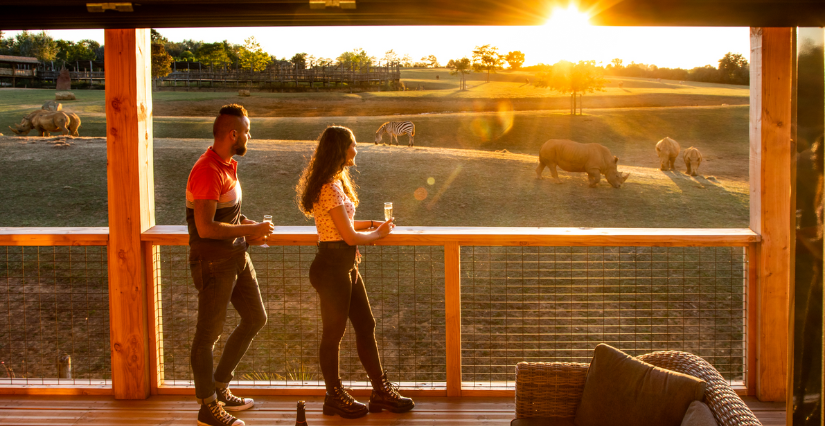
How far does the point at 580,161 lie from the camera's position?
53.6 ft

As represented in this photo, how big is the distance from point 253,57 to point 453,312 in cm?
3894

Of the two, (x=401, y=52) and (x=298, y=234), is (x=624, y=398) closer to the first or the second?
(x=298, y=234)

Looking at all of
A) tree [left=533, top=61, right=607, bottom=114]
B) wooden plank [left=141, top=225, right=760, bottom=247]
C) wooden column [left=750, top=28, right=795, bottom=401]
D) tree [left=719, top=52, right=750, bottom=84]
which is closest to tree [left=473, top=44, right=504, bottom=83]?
tree [left=533, top=61, right=607, bottom=114]

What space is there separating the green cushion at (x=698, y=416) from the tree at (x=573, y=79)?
3191cm

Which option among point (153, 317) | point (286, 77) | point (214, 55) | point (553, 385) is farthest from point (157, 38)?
point (553, 385)

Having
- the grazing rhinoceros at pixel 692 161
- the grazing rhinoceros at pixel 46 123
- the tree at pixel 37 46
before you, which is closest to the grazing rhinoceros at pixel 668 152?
the grazing rhinoceros at pixel 692 161

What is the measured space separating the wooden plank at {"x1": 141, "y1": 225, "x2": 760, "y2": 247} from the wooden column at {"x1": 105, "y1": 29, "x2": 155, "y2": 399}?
16 centimetres

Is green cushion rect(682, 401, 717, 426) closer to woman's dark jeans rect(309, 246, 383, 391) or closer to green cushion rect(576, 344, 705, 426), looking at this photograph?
green cushion rect(576, 344, 705, 426)

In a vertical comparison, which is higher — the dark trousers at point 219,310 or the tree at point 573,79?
the tree at point 573,79

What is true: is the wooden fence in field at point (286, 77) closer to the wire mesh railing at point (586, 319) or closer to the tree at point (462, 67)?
the tree at point (462, 67)

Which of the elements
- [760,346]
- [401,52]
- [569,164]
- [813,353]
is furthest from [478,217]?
[401,52]

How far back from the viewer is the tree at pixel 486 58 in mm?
46344

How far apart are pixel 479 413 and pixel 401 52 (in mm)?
47698

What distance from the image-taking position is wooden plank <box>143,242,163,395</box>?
3.56 metres
